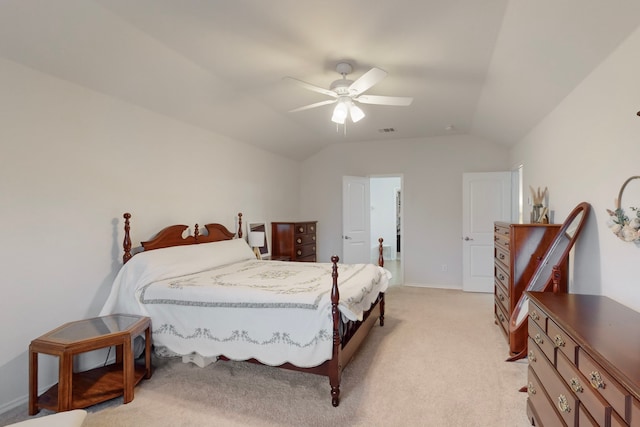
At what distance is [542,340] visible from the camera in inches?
75.2

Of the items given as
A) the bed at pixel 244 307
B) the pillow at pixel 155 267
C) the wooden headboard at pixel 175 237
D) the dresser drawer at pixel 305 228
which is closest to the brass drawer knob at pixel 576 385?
the bed at pixel 244 307

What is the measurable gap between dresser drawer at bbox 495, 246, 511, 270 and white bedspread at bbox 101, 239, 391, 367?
1410mm

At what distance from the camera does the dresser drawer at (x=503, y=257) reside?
348 cm

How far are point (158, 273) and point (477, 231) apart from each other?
496 centimetres

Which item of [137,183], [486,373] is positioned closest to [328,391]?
[486,373]

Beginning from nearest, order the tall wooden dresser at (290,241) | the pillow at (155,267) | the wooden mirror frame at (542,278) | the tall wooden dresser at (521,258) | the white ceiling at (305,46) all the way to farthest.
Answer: the white ceiling at (305,46) → the wooden mirror frame at (542,278) → the pillow at (155,267) → the tall wooden dresser at (521,258) → the tall wooden dresser at (290,241)

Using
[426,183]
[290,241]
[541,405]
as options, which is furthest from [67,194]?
[426,183]

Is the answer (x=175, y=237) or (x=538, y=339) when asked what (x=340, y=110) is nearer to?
(x=175, y=237)

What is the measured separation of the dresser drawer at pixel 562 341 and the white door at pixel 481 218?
4.11 m

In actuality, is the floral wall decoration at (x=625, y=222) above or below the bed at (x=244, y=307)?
above

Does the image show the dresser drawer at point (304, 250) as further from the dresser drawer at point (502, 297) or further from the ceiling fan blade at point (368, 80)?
the ceiling fan blade at point (368, 80)

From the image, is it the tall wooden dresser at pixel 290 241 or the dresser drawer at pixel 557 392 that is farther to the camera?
the tall wooden dresser at pixel 290 241

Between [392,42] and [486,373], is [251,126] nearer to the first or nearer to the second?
[392,42]

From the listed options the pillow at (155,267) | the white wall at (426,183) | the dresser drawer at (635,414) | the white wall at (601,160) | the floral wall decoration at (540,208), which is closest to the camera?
the dresser drawer at (635,414)
